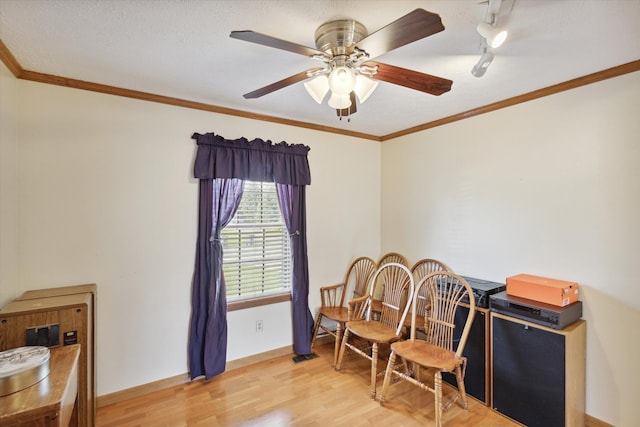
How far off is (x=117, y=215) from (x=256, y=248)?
1217 mm

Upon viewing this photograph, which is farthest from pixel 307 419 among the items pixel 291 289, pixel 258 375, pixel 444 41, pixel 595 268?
pixel 444 41

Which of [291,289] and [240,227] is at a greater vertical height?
[240,227]

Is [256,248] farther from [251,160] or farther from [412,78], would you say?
[412,78]

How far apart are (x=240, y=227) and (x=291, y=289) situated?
0.85m

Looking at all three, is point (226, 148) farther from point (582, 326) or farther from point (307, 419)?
point (582, 326)

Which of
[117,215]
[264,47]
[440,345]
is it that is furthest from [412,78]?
[117,215]

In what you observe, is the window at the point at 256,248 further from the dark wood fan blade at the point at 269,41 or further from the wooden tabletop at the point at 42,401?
the dark wood fan blade at the point at 269,41

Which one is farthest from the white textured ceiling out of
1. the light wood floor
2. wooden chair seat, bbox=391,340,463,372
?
the light wood floor

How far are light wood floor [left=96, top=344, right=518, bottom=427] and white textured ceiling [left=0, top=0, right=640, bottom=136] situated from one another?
2.46 metres

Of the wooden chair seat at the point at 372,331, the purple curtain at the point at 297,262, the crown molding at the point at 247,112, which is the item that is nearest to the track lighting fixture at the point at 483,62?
the crown molding at the point at 247,112

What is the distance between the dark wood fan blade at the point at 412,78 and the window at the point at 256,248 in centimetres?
180

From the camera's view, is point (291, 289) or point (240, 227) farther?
point (291, 289)

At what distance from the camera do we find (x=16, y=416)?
117 centimetres

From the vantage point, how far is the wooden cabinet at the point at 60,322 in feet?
5.55
